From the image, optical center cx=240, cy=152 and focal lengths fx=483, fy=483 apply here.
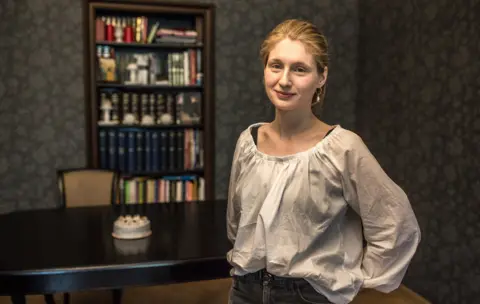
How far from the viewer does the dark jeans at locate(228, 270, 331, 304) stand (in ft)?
3.40

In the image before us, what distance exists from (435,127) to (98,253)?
82.5 inches

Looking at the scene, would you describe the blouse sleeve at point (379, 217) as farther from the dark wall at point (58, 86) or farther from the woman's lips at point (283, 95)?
the dark wall at point (58, 86)

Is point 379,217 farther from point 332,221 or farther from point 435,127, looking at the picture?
point 435,127

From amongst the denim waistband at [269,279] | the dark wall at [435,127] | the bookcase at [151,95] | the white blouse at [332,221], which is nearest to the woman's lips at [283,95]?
the white blouse at [332,221]

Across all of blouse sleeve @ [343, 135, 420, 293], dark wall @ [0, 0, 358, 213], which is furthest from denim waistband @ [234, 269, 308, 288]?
dark wall @ [0, 0, 358, 213]

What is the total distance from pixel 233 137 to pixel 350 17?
1.36m

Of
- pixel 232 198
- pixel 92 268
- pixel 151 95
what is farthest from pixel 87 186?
pixel 232 198

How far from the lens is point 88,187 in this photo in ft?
9.16

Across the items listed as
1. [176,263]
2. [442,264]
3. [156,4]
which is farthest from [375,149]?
[176,263]

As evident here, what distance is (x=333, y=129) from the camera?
1.08 metres

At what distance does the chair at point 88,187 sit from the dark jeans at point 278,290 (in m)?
1.87

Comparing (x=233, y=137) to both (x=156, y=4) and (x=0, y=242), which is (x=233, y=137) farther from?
(x=0, y=242)

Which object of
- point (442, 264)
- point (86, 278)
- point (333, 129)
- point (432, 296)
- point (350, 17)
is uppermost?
point (350, 17)

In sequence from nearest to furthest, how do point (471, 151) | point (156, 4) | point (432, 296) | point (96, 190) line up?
point (471, 151)
point (96, 190)
point (432, 296)
point (156, 4)
